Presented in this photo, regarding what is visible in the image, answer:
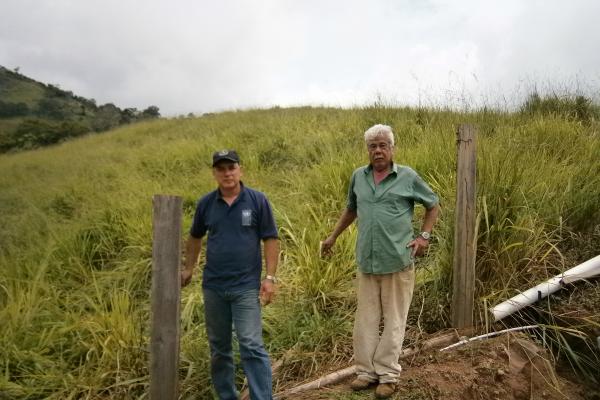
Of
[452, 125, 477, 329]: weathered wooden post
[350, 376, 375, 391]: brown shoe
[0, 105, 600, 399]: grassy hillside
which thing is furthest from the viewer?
[0, 105, 600, 399]: grassy hillside

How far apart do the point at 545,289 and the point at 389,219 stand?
5.65ft

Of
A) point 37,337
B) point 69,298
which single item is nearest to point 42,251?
point 69,298

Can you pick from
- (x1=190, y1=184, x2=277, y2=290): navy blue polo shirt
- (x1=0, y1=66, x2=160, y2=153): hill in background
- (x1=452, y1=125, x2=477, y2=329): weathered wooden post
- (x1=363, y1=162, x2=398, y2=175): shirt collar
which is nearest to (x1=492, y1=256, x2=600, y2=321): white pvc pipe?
(x1=452, y1=125, x2=477, y2=329): weathered wooden post

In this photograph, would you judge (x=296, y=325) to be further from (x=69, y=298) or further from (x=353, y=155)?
(x=353, y=155)

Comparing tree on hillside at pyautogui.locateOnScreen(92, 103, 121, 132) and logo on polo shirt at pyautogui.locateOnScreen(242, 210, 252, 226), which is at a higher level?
tree on hillside at pyautogui.locateOnScreen(92, 103, 121, 132)

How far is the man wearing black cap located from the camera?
304cm

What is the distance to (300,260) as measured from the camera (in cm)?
468

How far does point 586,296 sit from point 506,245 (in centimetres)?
71

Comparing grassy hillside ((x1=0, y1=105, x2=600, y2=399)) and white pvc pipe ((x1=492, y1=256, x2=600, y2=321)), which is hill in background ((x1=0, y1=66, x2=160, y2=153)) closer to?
grassy hillside ((x1=0, y1=105, x2=600, y2=399))

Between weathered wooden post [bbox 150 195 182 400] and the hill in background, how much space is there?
21.7 meters

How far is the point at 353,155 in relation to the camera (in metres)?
6.80

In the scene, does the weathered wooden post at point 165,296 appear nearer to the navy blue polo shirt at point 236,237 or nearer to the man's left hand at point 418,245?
the navy blue polo shirt at point 236,237

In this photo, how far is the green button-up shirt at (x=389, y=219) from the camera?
10.3ft

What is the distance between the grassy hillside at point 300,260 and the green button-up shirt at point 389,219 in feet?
3.61
